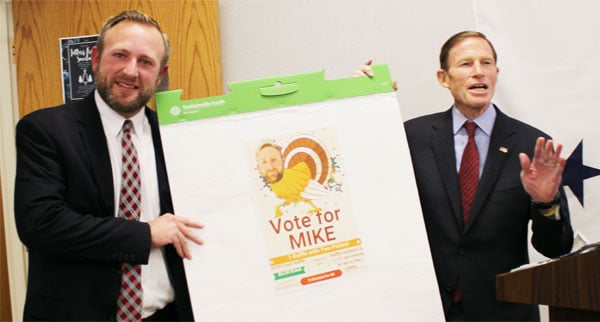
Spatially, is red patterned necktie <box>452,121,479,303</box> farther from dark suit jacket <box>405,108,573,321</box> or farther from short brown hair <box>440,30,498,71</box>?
short brown hair <box>440,30,498,71</box>

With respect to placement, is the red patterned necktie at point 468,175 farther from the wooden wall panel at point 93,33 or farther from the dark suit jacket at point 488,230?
the wooden wall panel at point 93,33

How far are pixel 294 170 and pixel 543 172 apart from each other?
0.74 m

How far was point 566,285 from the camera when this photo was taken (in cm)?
120

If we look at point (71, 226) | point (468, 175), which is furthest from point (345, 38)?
point (71, 226)

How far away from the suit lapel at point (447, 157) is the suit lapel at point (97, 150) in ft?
3.50

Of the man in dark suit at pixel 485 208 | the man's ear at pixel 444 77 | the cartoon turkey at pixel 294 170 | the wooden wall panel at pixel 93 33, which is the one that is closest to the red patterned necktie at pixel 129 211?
the cartoon turkey at pixel 294 170

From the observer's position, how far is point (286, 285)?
1.53 metres

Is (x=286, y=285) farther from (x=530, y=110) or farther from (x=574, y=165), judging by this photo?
(x=530, y=110)

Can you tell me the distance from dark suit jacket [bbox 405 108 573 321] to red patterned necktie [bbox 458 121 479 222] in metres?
0.02

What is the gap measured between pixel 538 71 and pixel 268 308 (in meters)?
1.71

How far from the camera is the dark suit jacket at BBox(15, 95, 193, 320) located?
1.47 metres

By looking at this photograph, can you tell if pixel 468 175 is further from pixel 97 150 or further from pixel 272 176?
pixel 97 150

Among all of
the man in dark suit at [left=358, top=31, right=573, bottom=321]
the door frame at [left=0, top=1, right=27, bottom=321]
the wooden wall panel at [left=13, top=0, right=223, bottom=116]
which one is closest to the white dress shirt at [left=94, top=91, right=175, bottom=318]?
the man in dark suit at [left=358, top=31, right=573, bottom=321]

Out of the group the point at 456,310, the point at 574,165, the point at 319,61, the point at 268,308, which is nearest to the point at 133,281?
the point at 268,308
